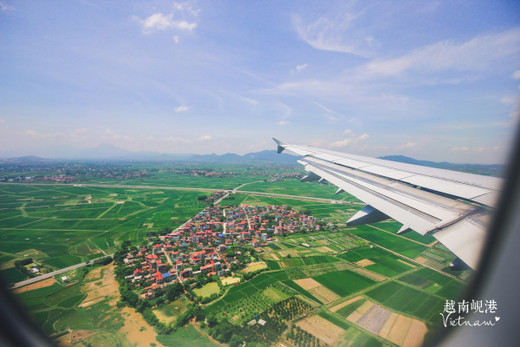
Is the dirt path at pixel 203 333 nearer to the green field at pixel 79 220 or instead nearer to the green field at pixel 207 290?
the green field at pixel 207 290

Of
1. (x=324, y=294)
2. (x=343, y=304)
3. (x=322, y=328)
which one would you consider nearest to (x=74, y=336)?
(x=322, y=328)

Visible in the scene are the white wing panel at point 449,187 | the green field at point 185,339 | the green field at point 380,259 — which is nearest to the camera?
the white wing panel at point 449,187

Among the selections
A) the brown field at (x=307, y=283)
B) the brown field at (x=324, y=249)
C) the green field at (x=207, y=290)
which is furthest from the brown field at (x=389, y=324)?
the green field at (x=207, y=290)

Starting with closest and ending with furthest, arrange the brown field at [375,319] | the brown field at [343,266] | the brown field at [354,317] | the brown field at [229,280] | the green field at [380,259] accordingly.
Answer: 1. the brown field at [375,319]
2. the brown field at [354,317]
3. the brown field at [229,280]
4. the green field at [380,259]
5. the brown field at [343,266]

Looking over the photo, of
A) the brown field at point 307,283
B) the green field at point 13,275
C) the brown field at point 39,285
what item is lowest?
the brown field at point 307,283

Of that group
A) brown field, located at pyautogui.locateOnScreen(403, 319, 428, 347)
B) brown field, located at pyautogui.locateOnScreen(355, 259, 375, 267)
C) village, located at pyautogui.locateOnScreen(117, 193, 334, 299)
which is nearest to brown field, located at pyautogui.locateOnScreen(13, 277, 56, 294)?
village, located at pyautogui.locateOnScreen(117, 193, 334, 299)

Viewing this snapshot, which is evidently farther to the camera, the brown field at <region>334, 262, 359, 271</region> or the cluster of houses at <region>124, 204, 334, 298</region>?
the brown field at <region>334, 262, 359, 271</region>

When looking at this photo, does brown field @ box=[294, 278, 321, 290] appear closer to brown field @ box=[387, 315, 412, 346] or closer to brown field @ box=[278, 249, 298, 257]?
brown field @ box=[278, 249, 298, 257]
